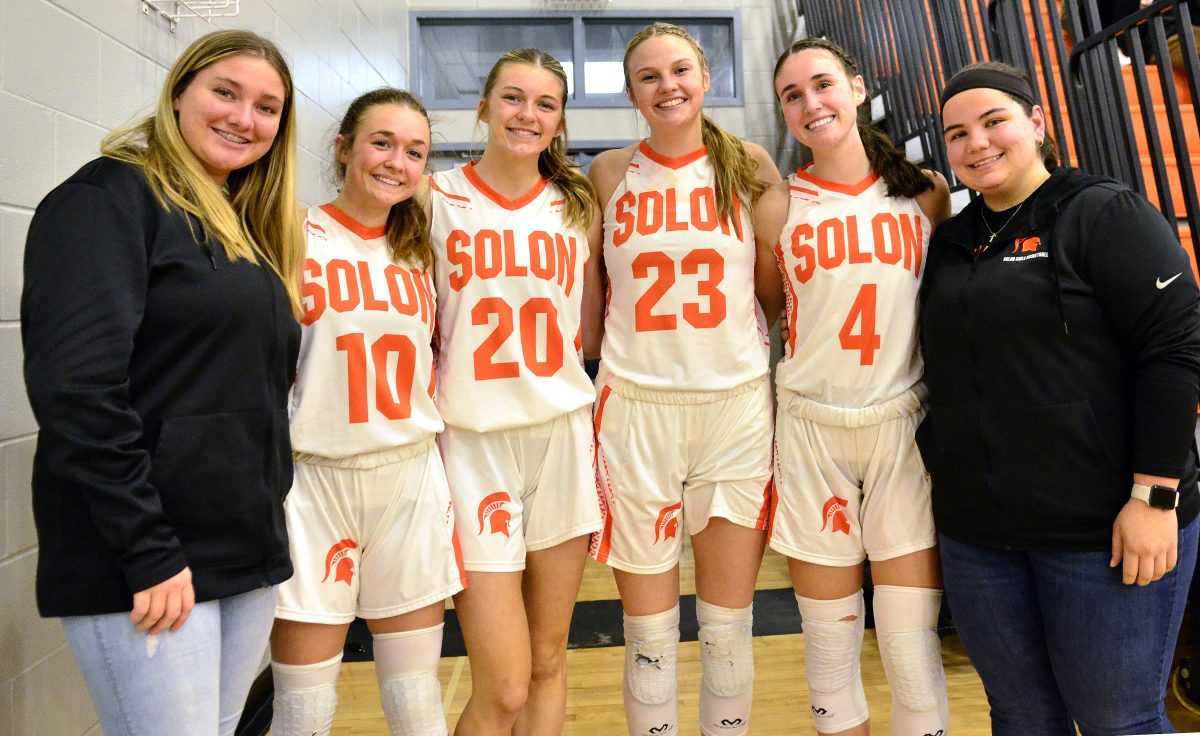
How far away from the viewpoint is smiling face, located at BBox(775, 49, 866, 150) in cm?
186

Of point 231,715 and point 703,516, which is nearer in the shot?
point 231,715

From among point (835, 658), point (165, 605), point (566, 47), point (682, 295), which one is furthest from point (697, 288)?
point (566, 47)

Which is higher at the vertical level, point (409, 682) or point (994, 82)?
point (994, 82)

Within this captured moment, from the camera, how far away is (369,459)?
166 cm

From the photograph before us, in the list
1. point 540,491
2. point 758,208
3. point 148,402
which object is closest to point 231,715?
point 148,402

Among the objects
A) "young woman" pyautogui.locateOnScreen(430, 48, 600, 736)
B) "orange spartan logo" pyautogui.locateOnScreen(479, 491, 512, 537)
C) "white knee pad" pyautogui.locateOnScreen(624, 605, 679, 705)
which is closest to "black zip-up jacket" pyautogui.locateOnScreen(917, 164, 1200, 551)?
"white knee pad" pyautogui.locateOnScreen(624, 605, 679, 705)

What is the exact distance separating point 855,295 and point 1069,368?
0.46 meters

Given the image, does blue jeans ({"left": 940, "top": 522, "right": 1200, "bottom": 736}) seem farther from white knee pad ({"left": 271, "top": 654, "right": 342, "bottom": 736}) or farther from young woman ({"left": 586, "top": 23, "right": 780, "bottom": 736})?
white knee pad ({"left": 271, "top": 654, "right": 342, "bottom": 736})

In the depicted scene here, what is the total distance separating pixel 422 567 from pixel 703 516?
0.65 metres

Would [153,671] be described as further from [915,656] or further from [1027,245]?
[1027,245]

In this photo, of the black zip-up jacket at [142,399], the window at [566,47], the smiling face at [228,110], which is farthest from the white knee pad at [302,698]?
the window at [566,47]

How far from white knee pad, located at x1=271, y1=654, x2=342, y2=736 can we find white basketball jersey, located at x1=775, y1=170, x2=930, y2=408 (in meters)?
1.19

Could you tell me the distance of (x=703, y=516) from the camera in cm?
192

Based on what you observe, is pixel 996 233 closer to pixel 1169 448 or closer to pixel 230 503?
pixel 1169 448
